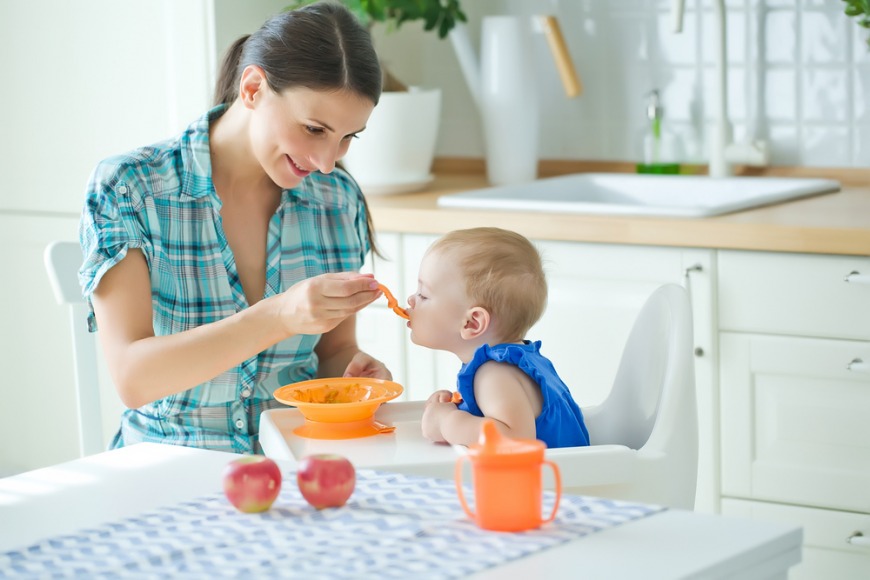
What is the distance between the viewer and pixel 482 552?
1147 millimetres

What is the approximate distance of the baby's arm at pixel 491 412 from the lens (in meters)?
1.67

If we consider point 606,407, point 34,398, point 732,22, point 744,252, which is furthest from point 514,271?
point 34,398

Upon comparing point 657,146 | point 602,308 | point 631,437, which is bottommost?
point 631,437

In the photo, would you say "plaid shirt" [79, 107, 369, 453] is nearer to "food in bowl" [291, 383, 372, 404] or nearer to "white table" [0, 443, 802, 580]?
"food in bowl" [291, 383, 372, 404]

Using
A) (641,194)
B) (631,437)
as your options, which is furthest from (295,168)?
(641,194)

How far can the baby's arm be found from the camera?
167cm

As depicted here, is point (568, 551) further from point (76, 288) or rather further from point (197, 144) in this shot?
point (76, 288)

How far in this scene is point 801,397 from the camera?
2514mm

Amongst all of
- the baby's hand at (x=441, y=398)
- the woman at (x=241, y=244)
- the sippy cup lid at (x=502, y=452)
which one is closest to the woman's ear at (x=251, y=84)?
the woman at (x=241, y=244)

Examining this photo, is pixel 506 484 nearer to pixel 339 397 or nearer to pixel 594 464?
pixel 594 464

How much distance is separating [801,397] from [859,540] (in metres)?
0.29

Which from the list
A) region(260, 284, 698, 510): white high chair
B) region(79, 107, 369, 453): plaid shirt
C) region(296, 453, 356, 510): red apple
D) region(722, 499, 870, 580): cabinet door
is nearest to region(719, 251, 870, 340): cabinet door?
region(722, 499, 870, 580): cabinet door

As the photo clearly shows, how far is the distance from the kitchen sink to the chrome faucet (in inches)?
2.7

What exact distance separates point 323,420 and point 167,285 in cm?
40
